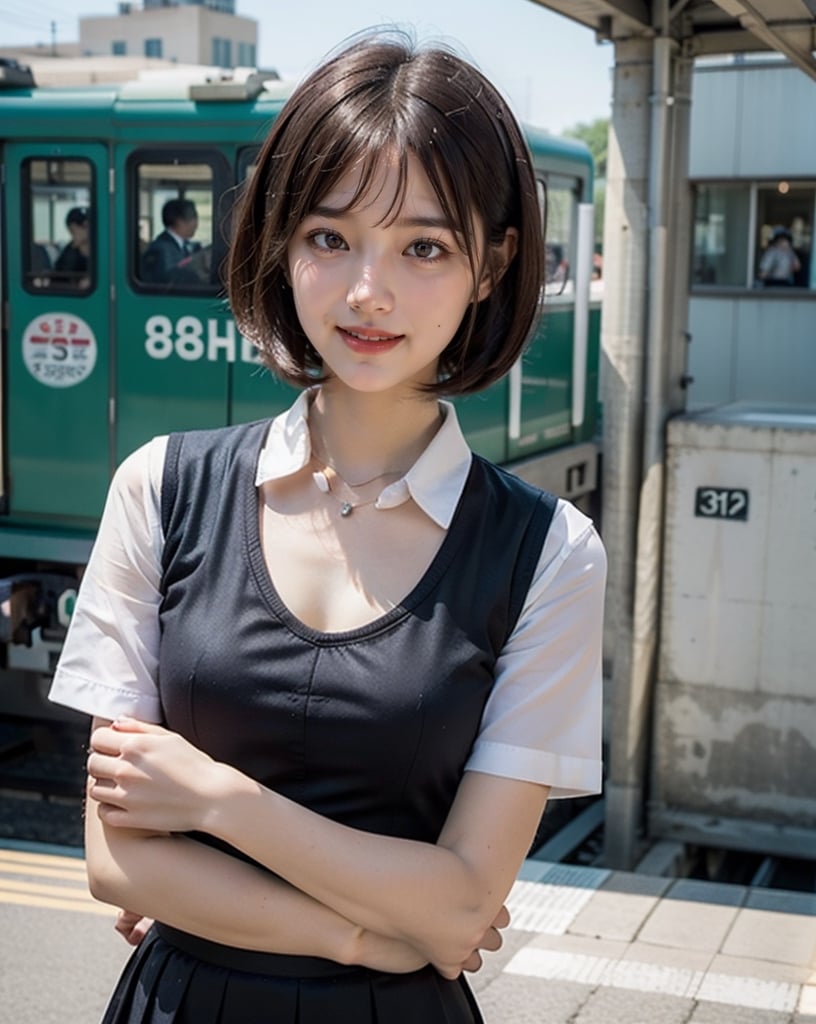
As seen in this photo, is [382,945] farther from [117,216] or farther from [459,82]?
[117,216]

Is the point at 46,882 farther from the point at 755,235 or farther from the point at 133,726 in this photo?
the point at 755,235

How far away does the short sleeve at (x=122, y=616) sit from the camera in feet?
5.15

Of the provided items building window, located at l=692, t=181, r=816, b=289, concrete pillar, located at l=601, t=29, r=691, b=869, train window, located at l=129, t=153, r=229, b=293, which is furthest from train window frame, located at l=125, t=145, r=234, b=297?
building window, located at l=692, t=181, r=816, b=289

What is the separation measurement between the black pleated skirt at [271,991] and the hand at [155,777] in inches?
5.5

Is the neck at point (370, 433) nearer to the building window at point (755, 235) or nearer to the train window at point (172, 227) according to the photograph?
the train window at point (172, 227)

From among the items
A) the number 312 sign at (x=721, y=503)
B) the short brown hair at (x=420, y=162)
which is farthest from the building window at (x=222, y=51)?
the short brown hair at (x=420, y=162)

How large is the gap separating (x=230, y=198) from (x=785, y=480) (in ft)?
11.2

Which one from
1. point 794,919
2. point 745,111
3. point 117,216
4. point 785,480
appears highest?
point 745,111

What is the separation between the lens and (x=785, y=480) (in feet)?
27.1

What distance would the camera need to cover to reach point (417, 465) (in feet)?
5.33

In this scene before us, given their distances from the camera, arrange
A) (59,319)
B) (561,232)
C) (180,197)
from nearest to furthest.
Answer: (180,197) < (59,319) < (561,232)

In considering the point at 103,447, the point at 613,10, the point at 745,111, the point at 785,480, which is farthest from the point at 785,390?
the point at 103,447

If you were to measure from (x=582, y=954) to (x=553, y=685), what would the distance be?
3855 mm

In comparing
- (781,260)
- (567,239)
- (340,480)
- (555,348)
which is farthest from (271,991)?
(781,260)
